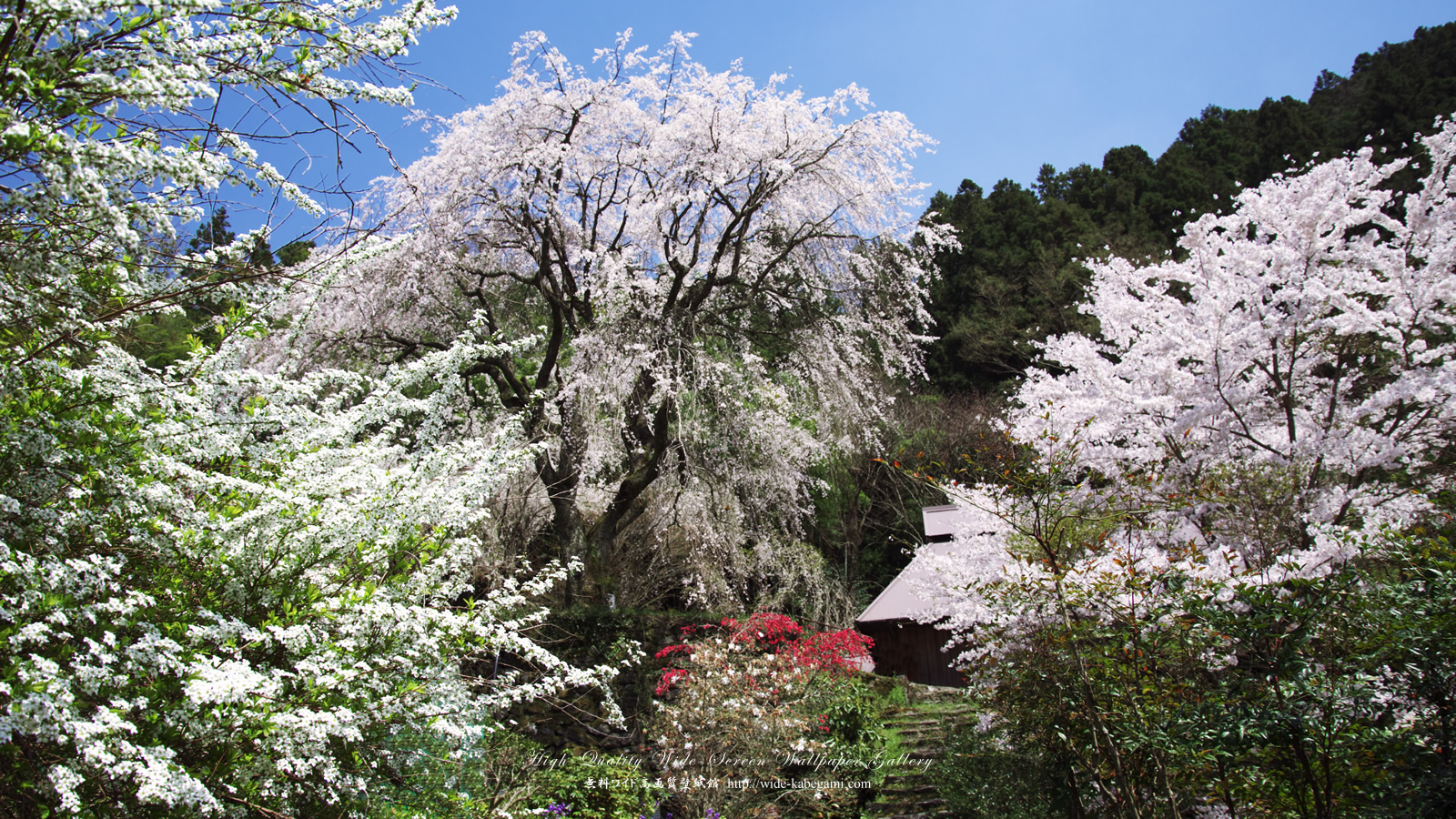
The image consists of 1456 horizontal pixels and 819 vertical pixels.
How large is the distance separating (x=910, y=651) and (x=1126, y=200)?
1773 cm

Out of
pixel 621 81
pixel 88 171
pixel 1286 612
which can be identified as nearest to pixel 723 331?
pixel 621 81

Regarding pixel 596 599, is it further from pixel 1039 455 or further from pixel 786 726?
pixel 1039 455

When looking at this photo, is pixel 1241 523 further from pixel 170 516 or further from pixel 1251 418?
pixel 170 516

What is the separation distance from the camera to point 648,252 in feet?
31.4

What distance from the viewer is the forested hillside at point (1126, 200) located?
68.0ft

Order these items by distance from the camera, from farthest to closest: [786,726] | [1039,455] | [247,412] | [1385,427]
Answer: [786,726] → [1385,427] → [1039,455] → [247,412]

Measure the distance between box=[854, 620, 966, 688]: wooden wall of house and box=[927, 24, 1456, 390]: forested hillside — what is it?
8082 mm

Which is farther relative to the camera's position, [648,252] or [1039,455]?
[648,252]

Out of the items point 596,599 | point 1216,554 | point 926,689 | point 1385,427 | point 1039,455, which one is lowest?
point 926,689

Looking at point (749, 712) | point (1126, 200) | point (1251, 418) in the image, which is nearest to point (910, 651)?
point (749, 712)

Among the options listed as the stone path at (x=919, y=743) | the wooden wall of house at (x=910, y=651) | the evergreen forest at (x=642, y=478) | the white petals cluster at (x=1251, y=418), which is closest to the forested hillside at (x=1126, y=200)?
the wooden wall of house at (x=910, y=651)

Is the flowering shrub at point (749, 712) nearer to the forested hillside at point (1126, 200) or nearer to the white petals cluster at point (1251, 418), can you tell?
the white petals cluster at point (1251, 418)

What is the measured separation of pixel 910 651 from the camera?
1477 centimetres

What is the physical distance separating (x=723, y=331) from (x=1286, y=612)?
708 cm
